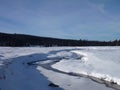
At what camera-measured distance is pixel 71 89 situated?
1260cm

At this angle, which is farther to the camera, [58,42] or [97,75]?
[58,42]

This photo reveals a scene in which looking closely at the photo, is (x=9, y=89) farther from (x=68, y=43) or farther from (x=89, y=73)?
(x=68, y=43)

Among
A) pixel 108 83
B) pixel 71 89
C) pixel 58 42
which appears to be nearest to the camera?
pixel 71 89

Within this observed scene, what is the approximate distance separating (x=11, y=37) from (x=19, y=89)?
8536cm

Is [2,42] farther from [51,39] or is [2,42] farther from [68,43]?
[68,43]

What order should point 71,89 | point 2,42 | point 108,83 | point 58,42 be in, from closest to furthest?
point 71,89
point 108,83
point 2,42
point 58,42

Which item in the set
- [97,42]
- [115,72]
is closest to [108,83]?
[115,72]

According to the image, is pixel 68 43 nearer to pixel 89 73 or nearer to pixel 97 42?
pixel 97 42

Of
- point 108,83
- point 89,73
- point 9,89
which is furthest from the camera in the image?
point 89,73

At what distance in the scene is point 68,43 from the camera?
120 metres

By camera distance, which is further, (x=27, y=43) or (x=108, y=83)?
(x=27, y=43)

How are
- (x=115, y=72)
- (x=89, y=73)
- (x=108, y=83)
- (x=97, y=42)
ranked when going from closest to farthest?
1. (x=108, y=83)
2. (x=115, y=72)
3. (x=89, y=73)
4. (x=97, y=42)

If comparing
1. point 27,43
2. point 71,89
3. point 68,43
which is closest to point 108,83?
point 71,89

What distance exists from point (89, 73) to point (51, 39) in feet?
327
